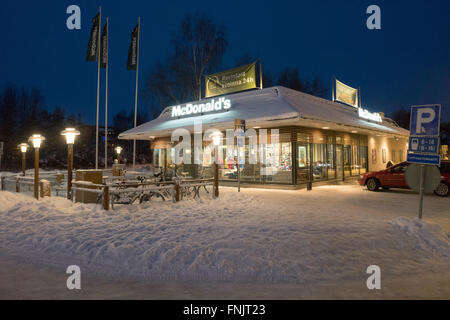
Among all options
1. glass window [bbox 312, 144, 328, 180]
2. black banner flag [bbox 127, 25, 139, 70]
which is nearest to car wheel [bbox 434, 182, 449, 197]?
glass window [bbox 312, 144, 328, 180]

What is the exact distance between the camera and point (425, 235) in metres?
6.02

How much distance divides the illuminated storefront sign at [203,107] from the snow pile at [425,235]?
11796mm

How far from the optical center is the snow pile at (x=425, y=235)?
551 cm

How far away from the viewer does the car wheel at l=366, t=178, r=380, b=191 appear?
46.8ft

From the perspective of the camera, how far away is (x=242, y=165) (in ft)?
53.1

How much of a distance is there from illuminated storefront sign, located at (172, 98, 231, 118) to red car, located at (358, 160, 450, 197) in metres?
8.54

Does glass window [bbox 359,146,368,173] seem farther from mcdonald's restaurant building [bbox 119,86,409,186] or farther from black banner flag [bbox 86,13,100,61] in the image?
black banner flag [bbox 86,13,100,61]

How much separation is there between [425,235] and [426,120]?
8.45 ft

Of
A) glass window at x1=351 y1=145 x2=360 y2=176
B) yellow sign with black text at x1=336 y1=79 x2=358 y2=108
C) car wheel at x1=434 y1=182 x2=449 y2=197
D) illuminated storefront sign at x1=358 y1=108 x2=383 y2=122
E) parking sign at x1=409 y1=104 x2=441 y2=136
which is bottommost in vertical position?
car wheel at x1=434 y1=182 x2=449 y2=197

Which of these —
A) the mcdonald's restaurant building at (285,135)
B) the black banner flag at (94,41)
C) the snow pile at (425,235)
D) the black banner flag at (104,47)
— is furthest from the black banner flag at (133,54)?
the snow pile at (425,235)

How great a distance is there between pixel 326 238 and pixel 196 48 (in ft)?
85.3

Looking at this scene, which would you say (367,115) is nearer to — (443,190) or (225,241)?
(443,190)
